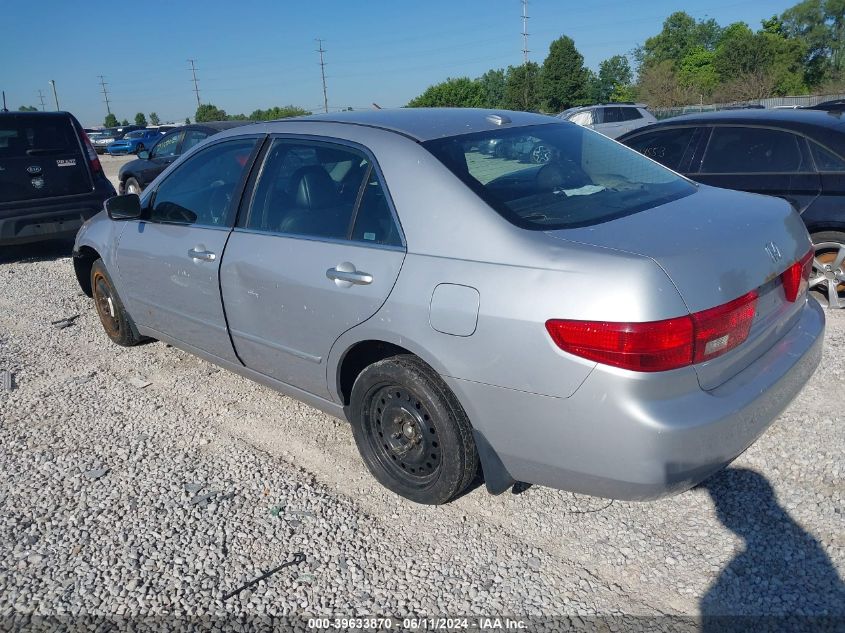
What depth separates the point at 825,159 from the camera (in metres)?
5.17

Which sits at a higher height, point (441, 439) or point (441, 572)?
point (441, 439)

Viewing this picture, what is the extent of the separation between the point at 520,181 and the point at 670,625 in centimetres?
182

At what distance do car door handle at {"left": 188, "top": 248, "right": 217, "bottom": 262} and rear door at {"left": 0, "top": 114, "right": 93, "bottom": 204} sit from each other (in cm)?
552

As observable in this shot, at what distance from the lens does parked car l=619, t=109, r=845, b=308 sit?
5141 millimetres

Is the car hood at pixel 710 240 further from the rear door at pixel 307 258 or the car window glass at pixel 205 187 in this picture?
Result: the car window glass at pixel 205 187

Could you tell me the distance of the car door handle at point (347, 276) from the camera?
300cm

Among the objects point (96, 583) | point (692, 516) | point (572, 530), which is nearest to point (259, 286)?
point (96, 583)

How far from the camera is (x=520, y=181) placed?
3.08m

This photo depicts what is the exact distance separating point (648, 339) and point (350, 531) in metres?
1.53

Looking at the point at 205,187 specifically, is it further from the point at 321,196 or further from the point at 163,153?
the point at 163,153

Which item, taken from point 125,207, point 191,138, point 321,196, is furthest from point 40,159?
point 321,196

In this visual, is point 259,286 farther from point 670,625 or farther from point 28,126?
point 28,126

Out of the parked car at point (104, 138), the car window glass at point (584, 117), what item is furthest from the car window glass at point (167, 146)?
the parked car at point (104, 138)

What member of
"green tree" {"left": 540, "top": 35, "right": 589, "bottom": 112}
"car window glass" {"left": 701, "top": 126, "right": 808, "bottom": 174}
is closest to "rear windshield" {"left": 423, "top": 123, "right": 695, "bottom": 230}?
"car window glass" {"left": 701, "top": 126, "right": 808, "bottom": 174}
